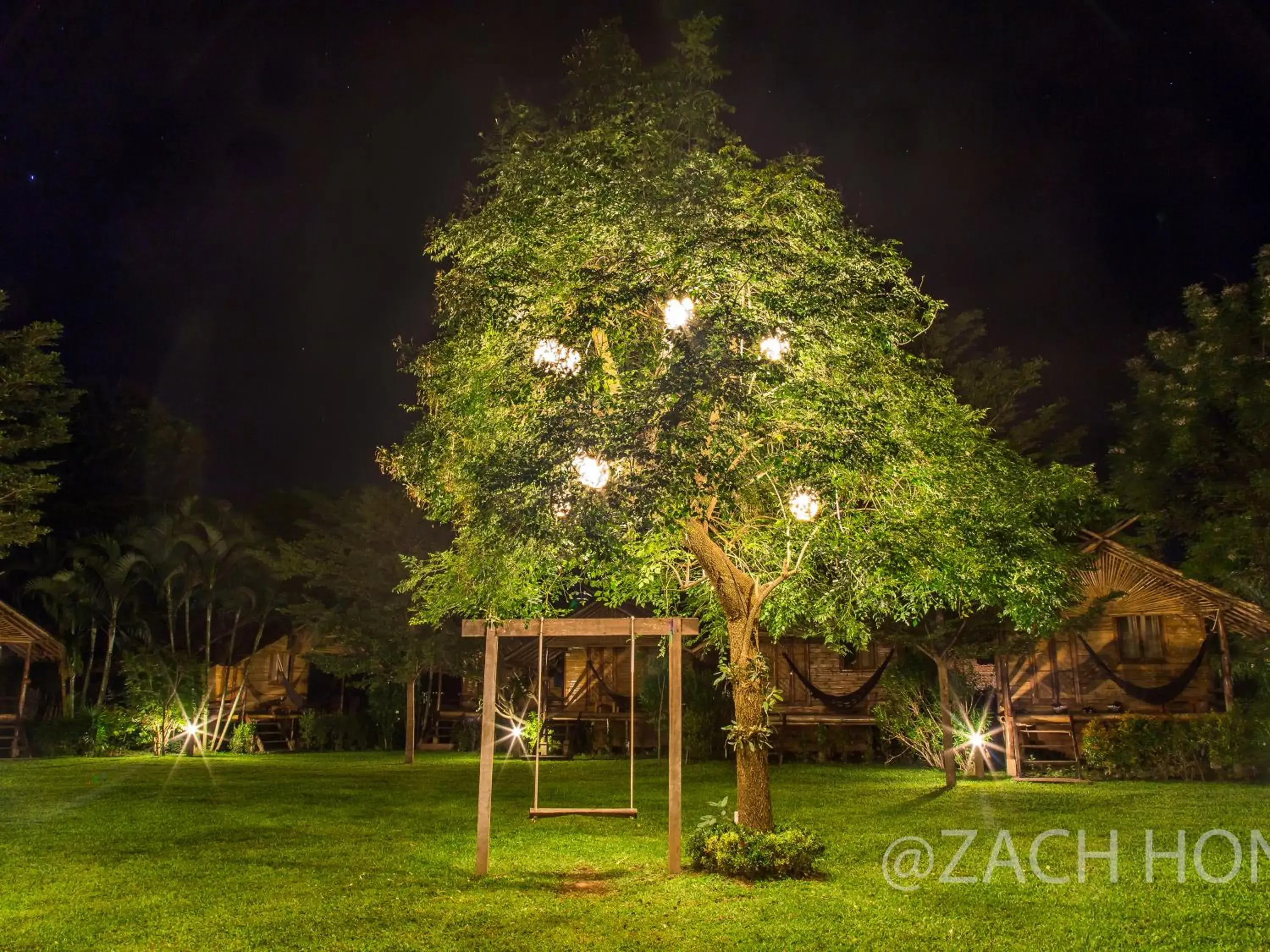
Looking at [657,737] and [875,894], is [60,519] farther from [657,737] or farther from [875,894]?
[875,894]

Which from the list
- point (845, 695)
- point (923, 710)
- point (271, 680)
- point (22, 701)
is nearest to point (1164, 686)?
point (923, 710)

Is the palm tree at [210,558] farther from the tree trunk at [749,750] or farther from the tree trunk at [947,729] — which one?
the tree trunk at [749,750]

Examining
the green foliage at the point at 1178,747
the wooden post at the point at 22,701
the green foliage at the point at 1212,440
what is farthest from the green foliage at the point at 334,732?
the green foliage at the point at 1212,440

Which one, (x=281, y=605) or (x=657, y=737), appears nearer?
(x=657, y=737)

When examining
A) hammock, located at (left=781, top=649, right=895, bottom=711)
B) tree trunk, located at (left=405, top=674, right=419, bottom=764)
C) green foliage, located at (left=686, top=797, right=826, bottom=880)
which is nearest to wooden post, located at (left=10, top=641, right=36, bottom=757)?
tree trunk, located at (left=405, top=674, right=419, bottom=764)

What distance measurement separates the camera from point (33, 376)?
24.5 metres

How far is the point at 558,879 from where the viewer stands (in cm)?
959

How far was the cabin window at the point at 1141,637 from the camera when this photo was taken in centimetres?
2403

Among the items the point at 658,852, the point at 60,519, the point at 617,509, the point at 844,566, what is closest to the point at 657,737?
the point at 658,852

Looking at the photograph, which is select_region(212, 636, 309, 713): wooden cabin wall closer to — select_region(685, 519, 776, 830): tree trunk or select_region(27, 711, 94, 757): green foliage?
select_region(27, 711, 94, 757): green foliage

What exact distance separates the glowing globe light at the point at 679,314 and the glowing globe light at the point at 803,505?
1908 millimetres

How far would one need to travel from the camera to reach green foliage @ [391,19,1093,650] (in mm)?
8469

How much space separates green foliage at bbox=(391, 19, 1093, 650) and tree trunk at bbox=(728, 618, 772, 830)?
0.72 m

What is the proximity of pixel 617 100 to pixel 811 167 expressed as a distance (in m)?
2.09
